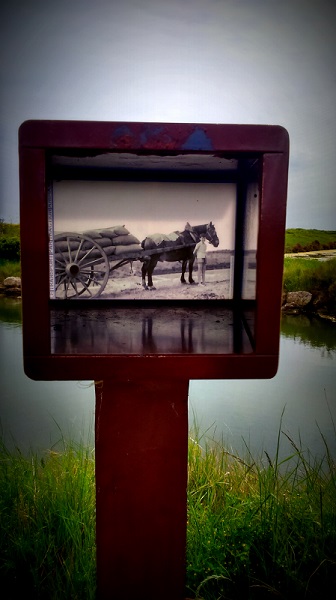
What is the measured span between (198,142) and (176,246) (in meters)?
0.44

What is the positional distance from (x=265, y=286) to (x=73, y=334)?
Answer: 0.48 m

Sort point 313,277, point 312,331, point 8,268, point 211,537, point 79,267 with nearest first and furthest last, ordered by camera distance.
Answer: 1. point 79,267
2. point 211,537
3. point 8,268
4. point 313,277
5. point 312,331

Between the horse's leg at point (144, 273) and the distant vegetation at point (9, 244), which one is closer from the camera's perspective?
the horse's leg at point (144, 273)

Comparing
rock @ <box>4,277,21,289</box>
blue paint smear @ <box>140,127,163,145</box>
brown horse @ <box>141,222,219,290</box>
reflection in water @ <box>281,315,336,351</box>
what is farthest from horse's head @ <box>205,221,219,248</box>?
reflection in water @ <box>281,315,336,351</box>

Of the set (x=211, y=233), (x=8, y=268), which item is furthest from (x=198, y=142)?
(x=8, y=268)

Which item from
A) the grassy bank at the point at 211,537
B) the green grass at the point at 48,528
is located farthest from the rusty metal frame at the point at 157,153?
the green grass at the point at 48,528

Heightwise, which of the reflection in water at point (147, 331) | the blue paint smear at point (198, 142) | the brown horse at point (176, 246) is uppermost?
the blue paint smear at point (198, 142)

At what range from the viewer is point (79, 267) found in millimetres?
1139

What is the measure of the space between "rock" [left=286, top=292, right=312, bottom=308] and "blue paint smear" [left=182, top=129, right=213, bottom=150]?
330cm

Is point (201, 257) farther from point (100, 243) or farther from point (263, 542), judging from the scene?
point (263, 542)

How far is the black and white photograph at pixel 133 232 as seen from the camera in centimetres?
113

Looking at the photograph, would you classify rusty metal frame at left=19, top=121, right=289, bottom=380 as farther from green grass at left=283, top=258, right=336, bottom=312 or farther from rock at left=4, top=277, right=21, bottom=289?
rock at left=4, top=277, right=21, bottom=289

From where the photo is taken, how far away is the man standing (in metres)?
1.13

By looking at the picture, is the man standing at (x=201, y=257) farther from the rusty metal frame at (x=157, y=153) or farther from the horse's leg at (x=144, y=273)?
the rusty metal frame at (x=157, y=153)
